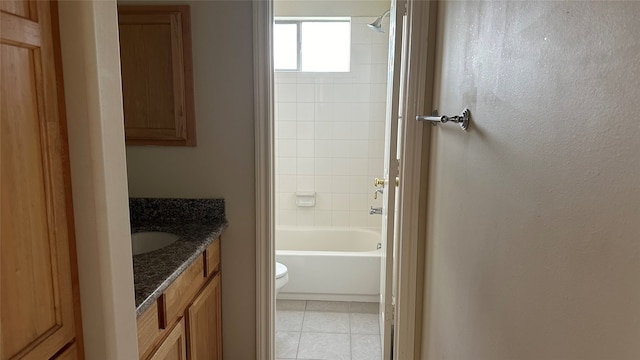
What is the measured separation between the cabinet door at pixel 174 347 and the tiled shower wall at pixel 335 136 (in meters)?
2.34

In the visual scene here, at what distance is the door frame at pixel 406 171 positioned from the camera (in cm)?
177

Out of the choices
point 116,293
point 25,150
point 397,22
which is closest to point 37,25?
point 25,150

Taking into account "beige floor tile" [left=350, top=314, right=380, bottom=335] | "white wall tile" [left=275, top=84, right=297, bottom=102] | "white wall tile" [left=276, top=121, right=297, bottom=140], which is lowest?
"beige floor tile" [left=350, top=314, right=380, bottom=335]

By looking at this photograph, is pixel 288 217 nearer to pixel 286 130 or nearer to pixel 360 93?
pixel 286 130

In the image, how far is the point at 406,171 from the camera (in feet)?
6.14

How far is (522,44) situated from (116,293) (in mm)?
981

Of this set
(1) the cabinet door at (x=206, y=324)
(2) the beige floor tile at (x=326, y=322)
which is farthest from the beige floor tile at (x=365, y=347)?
(1) the cabinet door at (x=206, y=324)

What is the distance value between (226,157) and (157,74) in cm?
48

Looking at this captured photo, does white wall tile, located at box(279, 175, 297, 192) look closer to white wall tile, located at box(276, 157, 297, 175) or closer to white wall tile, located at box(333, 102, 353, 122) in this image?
white wall tile, located at box(276, 157, 297, 175)

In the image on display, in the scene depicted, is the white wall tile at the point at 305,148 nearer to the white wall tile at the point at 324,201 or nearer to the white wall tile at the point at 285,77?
the white wall tile at the point at 324,201

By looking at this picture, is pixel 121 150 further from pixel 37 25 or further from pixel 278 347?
pixel 278 347

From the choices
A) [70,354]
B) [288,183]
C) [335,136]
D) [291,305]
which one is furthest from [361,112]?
[70,354]

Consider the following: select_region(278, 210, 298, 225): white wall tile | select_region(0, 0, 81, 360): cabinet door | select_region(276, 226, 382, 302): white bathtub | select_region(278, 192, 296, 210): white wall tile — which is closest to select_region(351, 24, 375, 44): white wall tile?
select_region(278, 192, 296, 210): white wall tile

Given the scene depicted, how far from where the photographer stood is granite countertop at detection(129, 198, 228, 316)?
54.1 inches
